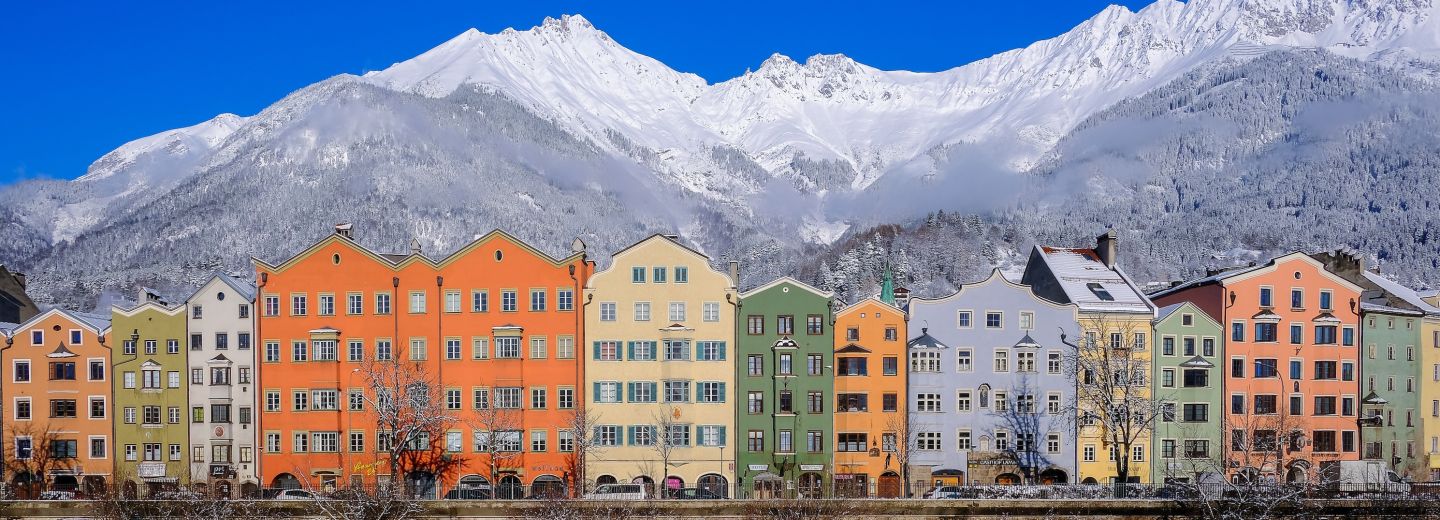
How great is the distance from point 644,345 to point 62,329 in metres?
34.4

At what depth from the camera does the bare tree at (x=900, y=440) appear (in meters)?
74.2

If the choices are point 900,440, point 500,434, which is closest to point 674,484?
point 500,434

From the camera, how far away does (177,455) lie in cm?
7688

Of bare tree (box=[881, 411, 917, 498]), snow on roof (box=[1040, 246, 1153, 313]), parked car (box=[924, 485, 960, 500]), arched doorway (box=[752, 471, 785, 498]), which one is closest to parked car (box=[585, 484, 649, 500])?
arched doorway (box=[752, 471, 785, 498])

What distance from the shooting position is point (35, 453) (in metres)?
77.7

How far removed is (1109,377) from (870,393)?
13206 millimetres

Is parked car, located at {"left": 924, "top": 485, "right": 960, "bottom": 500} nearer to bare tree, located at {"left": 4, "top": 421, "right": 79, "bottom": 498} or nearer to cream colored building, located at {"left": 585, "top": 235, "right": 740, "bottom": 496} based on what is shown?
cream colored building, located at {"left": 585, "top": 235, "right": 740, "bottom": 496}

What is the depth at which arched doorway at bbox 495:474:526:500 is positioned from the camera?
2795 inches

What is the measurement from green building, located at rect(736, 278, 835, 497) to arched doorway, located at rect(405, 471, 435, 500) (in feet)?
55.9

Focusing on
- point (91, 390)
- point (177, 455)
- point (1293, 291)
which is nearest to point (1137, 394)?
point (1293, 291)

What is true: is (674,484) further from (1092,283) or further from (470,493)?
(1092,283)

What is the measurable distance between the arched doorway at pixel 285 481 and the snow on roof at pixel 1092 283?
4517 cm

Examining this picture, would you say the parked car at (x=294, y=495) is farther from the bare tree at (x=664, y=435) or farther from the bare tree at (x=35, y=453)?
the bare tree at (x=664, y=435)

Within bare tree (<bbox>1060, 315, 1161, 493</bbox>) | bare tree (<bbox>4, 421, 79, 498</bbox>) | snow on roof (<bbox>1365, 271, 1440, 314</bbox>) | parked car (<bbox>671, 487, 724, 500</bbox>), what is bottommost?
parked car (<bbox>671, 487, 724, 500</bbox>)
